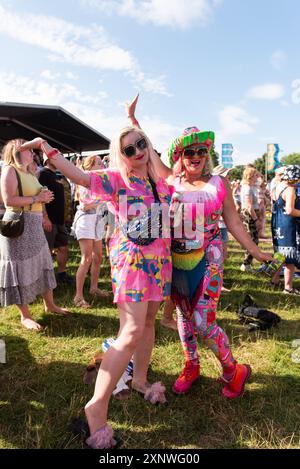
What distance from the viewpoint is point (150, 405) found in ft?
8.81

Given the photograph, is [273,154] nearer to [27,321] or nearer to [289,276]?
[289,276]

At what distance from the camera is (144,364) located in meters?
2.81

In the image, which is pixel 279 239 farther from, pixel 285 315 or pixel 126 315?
pixel 126 315

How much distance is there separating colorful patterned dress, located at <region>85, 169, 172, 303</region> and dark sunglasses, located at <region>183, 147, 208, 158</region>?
434 millimetres

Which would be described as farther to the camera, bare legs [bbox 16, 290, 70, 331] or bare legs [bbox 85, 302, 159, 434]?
bare legs [bbox 16, 290, 70, 331]

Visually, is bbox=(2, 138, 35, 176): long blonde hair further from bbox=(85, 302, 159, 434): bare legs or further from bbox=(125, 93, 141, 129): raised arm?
bbox=(85, 302, 159, 434): bare legs

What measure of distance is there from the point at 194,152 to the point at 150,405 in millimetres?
1898

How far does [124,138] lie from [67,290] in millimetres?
3826

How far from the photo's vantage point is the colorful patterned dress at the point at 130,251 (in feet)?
7.18

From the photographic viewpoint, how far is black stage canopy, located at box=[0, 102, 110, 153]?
43.8 feet

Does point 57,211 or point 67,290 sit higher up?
point 57,211

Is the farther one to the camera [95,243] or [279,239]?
[279,239]

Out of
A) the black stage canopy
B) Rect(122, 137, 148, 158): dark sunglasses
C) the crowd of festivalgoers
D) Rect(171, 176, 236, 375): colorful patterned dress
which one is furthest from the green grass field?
the black stage canopy
